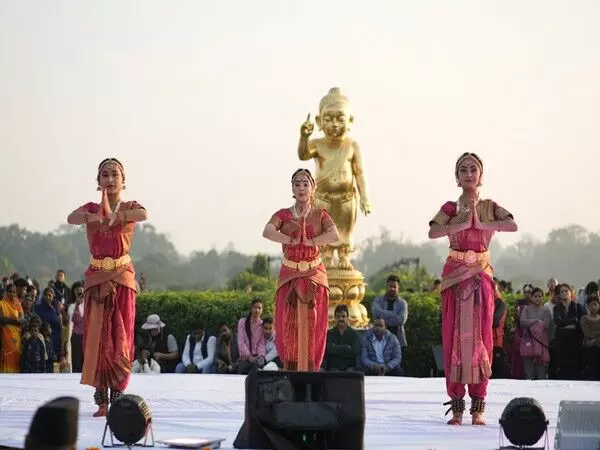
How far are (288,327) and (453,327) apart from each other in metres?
1.54

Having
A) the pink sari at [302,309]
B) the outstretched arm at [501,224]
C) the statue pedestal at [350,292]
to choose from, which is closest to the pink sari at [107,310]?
the pink sari at [302,309]

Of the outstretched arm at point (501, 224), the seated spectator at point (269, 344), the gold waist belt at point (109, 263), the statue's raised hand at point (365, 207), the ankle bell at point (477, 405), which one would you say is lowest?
the ankle bell at point (477, 405)

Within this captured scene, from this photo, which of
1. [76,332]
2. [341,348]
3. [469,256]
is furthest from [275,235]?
[76,332]

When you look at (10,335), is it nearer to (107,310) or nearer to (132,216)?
(107,310)

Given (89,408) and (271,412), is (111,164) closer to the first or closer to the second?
(89,408)

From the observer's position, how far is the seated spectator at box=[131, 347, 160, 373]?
13.7 meters

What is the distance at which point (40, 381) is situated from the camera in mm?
12008

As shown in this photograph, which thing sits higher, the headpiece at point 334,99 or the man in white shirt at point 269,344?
the headpiece at point 334,99

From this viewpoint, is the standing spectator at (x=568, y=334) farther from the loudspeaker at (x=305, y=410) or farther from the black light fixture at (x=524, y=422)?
the loudspeaker at (x=305, y=410)

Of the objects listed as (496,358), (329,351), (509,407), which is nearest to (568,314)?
(496,358)

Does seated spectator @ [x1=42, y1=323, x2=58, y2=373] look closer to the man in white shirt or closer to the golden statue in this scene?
the man in white shirt

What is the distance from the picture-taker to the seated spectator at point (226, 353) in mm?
13859

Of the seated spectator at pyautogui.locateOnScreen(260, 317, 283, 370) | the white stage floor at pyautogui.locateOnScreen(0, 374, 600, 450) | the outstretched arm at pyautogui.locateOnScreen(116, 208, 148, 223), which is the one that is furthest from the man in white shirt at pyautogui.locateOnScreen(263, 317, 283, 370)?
the outstretched arm at pyautogui.locateOnScreen(116, 208, 148, 223)

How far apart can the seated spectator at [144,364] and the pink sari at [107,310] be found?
165 inches
